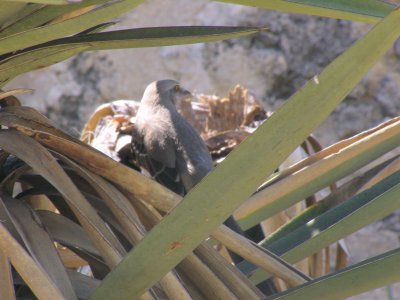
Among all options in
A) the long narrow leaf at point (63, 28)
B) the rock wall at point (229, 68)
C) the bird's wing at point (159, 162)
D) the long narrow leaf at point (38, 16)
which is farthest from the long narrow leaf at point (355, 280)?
the rock wall at point (229, 68)

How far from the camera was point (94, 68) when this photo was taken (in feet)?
15.7

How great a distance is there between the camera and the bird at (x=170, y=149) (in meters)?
3.33

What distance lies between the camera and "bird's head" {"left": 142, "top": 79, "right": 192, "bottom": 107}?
397 cm

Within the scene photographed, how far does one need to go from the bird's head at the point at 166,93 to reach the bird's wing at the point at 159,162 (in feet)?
1.37

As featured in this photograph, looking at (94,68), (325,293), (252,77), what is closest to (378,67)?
(252,77)

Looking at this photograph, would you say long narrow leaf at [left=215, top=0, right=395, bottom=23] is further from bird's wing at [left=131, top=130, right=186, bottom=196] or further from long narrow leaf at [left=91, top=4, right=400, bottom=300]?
bird's wing at [left=131, top=130, right=186, bottom=196]

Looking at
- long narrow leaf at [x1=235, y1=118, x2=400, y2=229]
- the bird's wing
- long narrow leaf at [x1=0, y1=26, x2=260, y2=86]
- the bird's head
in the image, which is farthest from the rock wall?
long narrow leaf at [x1=0, y1=26, x2=260, y2=86]

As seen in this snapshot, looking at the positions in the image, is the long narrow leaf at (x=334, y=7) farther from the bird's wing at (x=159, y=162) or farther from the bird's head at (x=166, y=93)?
the bird's head at (x=166, y=93)

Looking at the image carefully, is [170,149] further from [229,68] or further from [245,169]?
[245,169]

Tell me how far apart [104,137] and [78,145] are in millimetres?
1753

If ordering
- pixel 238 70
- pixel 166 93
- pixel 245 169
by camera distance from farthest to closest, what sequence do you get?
1. pixel 238 70
2. pixel 166 93
3. pixel 245 169

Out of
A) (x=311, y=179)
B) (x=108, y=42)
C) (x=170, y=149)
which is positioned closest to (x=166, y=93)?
(x=170, y=149)

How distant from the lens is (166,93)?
4039 mm

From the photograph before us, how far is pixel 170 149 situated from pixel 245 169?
2.57 metres
